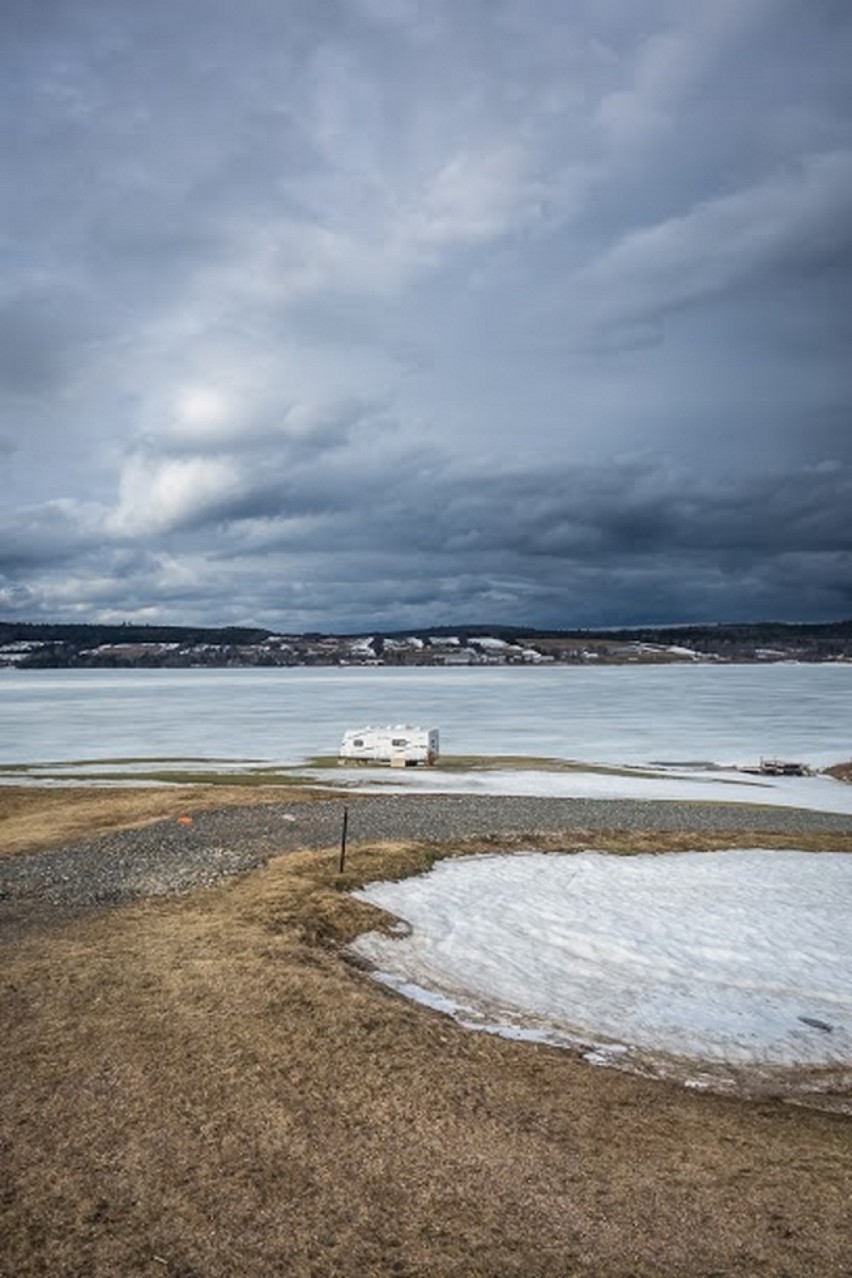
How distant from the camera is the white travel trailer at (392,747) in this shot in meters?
53.6

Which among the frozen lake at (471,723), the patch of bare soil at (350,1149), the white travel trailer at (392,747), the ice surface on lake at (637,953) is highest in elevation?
the patch of bare soil at (350,1149)

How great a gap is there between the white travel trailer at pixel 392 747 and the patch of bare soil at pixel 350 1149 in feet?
134

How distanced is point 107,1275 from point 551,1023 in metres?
7.24

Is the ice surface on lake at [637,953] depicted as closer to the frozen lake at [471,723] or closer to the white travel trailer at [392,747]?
the white travel trailer at [392,747]

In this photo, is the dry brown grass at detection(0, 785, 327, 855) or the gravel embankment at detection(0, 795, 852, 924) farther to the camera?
the dry brown grass at detection(0, 785, 327, 855)

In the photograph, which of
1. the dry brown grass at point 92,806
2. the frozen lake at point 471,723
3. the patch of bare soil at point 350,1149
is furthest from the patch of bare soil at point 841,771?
the patch of bare soil at point 350,1149

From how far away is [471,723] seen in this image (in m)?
88.8

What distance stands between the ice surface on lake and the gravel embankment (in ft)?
14.0

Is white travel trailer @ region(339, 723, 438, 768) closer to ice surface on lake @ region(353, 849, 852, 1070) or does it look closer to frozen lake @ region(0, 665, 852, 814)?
frozen lake @ region(0, 665, 852, 814)

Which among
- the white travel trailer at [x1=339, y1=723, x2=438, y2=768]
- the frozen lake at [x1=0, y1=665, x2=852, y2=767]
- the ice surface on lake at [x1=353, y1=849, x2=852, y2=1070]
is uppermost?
the ice surface on lake at [x1=353, y1=849, x2=852, y2=1070]

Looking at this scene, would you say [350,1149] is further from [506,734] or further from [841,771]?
[506,734]

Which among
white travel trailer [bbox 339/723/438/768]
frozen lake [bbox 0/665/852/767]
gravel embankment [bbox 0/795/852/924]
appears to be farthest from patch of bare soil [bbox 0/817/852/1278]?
frozen lake [bbox 0/665/852/767]

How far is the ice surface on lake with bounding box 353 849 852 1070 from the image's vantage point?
40.6ft

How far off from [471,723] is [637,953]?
7291cm
